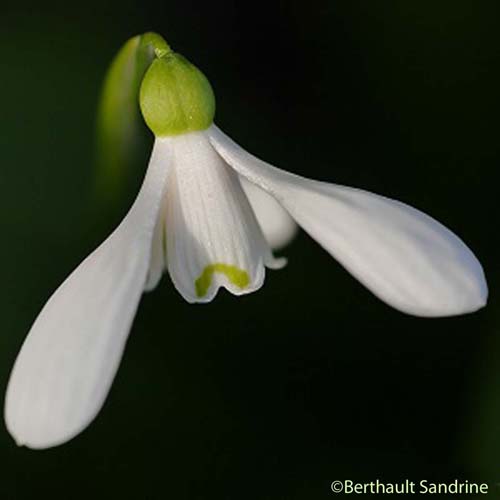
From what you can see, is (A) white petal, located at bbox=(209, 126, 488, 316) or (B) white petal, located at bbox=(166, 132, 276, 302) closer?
(A) white petal, located at bbox=(209, 126, 488, 316)

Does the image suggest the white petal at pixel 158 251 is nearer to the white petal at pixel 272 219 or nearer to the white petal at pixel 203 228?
the white petal at pixel 203 228

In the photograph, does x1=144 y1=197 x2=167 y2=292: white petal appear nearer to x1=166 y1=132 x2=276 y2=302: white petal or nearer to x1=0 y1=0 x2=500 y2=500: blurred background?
x1=166 y1=132 x2=276 y2=302: white petal

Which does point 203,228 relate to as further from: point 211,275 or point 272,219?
point 272,219

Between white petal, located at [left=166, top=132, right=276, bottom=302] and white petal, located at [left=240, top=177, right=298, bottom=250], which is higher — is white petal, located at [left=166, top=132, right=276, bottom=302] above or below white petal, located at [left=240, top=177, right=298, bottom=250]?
below

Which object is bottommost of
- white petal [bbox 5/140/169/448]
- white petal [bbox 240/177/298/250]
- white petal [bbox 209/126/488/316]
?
white petal [bbox 5/140/169/448]

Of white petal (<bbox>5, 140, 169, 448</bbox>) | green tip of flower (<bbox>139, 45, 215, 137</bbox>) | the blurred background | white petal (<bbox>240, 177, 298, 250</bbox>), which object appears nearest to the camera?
white petal (<bbox>5, 140, 169, 448</bbox>)

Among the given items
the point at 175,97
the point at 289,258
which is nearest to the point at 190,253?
the point at 175,97

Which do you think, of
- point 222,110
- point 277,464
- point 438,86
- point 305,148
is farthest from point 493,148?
point 277,464

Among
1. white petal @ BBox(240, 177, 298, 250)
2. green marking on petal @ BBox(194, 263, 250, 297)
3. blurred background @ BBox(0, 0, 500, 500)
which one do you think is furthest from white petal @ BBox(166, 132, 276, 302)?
blurred background @ BBox(0, 0, 500, 500)
